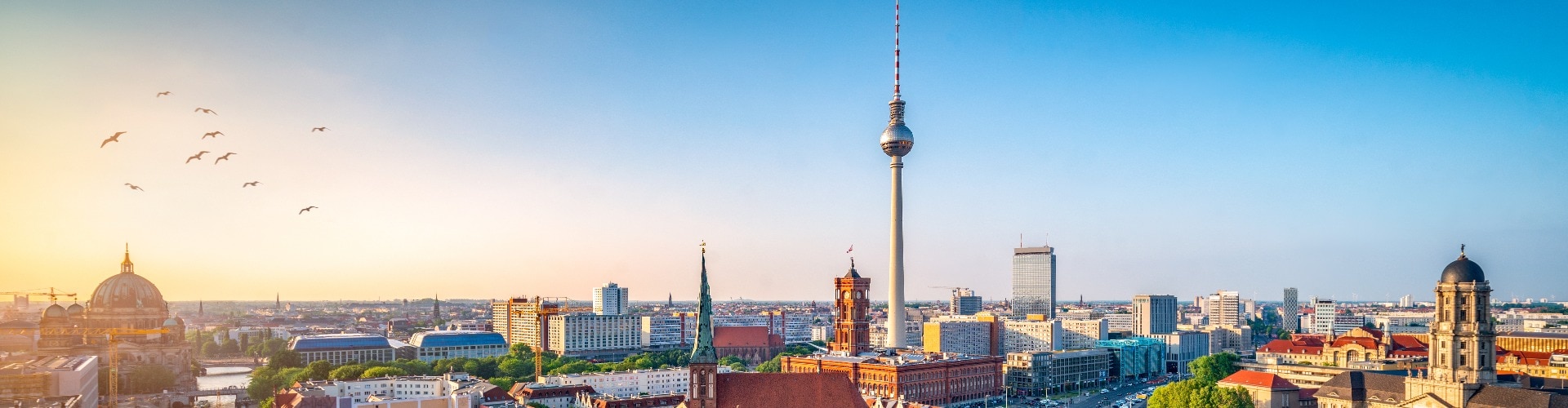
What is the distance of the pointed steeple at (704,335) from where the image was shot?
195 ft

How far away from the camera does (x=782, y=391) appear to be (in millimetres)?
59844

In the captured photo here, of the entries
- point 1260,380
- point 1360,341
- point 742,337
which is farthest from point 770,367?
point 1360,341

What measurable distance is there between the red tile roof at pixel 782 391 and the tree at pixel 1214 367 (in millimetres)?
60459

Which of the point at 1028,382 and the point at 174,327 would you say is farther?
the point at 1028,382

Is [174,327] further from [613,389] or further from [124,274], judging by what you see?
[613,389]

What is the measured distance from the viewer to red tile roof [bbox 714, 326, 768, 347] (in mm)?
176250

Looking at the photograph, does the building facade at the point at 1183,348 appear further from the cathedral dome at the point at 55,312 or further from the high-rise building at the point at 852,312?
the cathedral dome at the point at 55,312

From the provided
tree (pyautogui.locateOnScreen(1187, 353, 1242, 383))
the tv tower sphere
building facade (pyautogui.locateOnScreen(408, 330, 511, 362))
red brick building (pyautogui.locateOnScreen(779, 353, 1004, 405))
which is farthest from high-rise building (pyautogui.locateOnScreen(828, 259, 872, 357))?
building facade (pyautogui.locateOnScreen(408, 330, 511, 362))

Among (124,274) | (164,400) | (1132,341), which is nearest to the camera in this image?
(164,400)

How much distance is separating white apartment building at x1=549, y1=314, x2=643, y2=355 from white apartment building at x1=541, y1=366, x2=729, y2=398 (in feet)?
191

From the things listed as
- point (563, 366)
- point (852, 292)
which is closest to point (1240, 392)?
point (852, 292)

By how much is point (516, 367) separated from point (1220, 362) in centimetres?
8323

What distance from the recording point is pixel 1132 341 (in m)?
166

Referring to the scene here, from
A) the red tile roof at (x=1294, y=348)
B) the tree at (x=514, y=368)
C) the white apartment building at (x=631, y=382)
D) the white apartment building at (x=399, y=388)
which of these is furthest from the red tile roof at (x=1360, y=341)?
the tree at (x=514, y=368)
